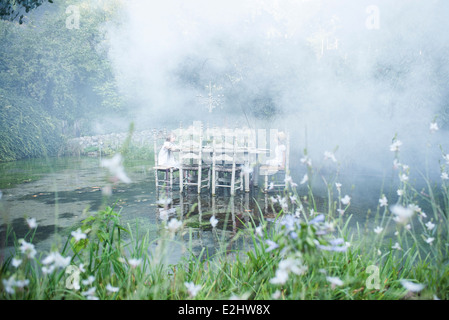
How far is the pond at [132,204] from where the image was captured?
2895 millimetres

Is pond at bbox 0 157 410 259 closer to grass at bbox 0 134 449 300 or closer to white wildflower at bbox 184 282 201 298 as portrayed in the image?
grass at bbox 0 134 449 300

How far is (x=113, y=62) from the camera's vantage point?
12109 millimetres

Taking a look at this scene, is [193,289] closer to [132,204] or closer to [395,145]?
[395,145]

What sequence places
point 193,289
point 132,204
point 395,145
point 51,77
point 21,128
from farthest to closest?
point 51,77
point 21,128
point 132,204
point 395,145
point 193,289

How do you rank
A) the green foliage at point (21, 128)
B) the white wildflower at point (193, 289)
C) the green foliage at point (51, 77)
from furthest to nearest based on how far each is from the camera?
1. the green foliage at point (51, 77)
2. the green foliage at point (21, 128)
3. the white wildflower at point (193, 289)

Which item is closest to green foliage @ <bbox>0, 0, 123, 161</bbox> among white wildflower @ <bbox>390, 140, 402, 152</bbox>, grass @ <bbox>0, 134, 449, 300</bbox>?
grass @ <bbox>0, 134, 449, 300</bbox>

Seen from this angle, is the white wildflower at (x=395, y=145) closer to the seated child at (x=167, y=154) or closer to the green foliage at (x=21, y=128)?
the seated child at (x=167, y=154)

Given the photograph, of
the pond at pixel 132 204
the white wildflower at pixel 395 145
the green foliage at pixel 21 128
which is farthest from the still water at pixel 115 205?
the green foliage at pixel 21 128

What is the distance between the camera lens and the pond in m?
2.89

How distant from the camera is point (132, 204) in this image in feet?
13.2

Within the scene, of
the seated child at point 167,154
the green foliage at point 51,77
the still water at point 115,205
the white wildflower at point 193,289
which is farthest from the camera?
the green foliage at point 51,77

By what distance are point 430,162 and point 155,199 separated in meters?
6.29

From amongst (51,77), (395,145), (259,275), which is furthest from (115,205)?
(51,77)
